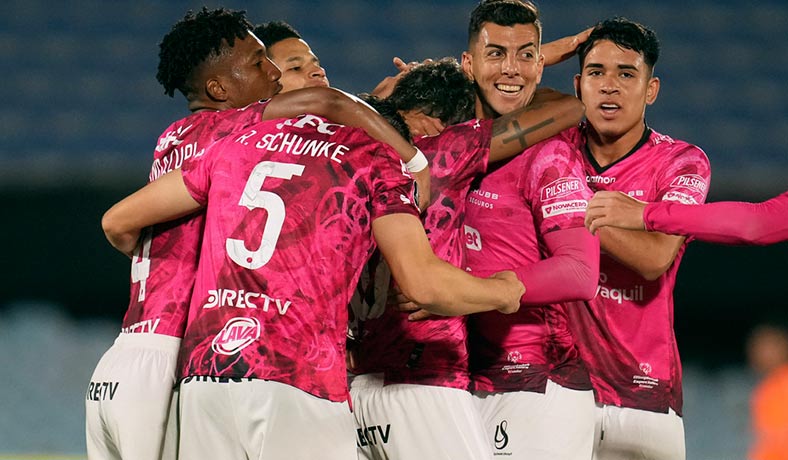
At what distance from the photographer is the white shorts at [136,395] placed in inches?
138

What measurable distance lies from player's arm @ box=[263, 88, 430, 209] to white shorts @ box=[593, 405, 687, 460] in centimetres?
142

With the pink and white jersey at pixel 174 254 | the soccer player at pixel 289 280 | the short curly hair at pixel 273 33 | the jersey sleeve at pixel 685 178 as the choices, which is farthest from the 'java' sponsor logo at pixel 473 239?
the short curly hair at pixel 273 33

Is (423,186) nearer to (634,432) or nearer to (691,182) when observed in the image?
(691,182)

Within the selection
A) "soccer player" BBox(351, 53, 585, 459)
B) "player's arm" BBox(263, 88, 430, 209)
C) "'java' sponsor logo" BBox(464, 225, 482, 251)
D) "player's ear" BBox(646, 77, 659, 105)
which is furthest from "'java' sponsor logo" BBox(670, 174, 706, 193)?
"player's arm" BBox(263, 88, 430, 209)

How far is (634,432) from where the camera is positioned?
4.28m

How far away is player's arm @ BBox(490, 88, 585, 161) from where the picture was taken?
383 centimetres

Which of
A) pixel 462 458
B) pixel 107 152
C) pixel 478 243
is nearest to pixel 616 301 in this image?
pixel 478 243

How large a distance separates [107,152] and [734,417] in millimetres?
6393

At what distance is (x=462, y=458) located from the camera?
137 inches

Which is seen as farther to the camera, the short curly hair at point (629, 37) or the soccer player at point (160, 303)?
the short curly hair at point (629, 37)

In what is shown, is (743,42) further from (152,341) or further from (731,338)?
(152,341)

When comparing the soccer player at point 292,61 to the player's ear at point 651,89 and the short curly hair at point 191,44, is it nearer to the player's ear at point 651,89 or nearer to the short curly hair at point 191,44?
the short curly hair at point 191,44

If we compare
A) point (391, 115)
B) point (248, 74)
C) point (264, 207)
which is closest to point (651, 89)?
point (391, 115)

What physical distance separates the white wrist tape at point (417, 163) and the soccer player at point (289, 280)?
0.28 m
